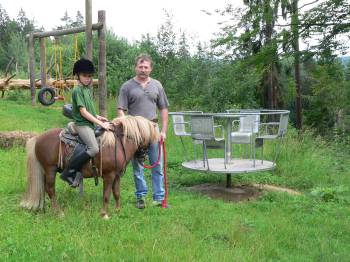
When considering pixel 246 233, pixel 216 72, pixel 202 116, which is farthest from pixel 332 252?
pixel 216 72

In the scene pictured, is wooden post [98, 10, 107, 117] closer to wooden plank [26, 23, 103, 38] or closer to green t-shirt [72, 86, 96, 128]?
wooden plank [26, 23, 103, 38]

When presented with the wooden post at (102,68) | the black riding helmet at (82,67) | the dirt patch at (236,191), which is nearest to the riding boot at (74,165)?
the black riding helmet at (82,67)

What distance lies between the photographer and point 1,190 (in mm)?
6688

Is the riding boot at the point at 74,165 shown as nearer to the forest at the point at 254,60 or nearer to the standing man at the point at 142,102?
the standing man at the point at 142,102

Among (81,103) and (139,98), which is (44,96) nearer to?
(139,98)

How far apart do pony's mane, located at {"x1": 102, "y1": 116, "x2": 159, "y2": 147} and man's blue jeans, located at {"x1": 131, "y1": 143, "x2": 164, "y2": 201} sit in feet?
1.44

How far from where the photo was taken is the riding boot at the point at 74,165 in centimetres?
552

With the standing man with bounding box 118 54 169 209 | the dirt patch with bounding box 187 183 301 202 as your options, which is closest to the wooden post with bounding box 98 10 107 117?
the dirt patch with bounding box 187 183 301 202

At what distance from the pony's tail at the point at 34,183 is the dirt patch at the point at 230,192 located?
279 cm

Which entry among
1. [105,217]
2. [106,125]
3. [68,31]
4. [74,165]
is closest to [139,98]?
[106,125]

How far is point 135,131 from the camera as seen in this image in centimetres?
580

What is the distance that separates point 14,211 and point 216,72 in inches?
538

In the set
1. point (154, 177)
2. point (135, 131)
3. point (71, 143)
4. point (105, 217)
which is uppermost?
point (135, 131)

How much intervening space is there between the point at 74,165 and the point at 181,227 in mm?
1409
